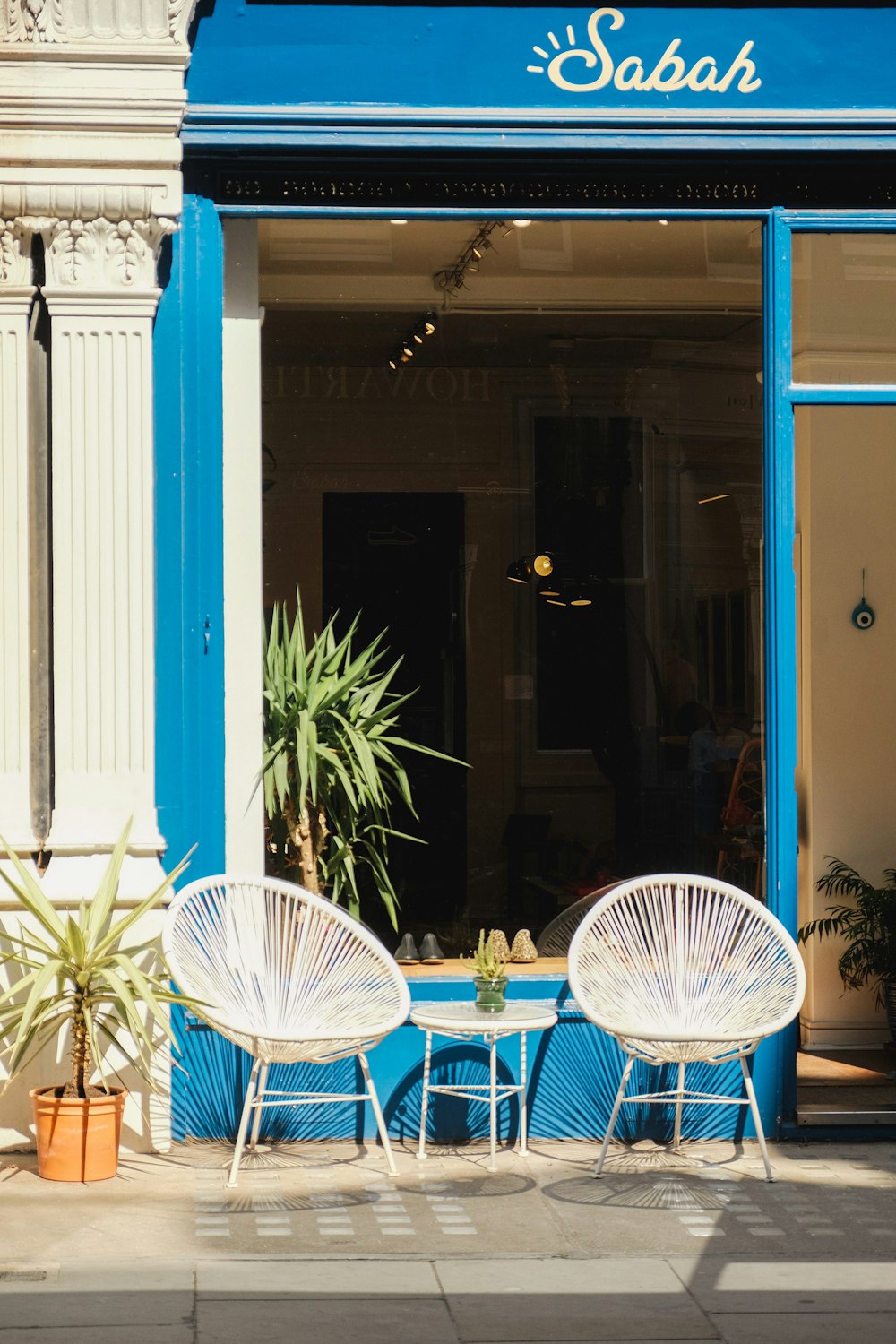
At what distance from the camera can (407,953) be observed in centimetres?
618

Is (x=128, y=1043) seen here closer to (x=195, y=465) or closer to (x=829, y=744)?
(x=195, y=465)

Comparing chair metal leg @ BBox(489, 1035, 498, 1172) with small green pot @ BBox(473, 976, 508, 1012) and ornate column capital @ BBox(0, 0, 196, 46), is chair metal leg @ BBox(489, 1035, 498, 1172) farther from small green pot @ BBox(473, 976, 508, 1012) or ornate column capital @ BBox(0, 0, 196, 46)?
ornate column capital @ BBox(0, 0, 196, 46)

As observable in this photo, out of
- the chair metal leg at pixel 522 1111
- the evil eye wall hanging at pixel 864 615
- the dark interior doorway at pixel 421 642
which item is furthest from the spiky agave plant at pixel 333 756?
the evil eye wall hanging at pixel 864 615

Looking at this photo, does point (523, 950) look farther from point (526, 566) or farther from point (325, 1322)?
point (325, 1322)

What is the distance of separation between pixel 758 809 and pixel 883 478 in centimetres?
226

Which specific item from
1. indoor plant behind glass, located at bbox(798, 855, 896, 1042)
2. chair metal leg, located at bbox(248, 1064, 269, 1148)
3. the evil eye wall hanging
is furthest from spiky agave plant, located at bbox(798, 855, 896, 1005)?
chair metal leg, located at bbox(248, 1064, 269, 1148)

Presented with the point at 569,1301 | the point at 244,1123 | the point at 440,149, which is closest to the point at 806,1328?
the point at 569,1301

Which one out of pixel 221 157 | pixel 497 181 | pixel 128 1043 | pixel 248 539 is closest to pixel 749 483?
pixel 497 181

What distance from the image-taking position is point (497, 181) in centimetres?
612

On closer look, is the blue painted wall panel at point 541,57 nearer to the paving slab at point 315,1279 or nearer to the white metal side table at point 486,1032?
the white metal side table at point 486,1032

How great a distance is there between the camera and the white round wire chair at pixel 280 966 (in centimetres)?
550

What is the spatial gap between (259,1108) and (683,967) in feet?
5.24

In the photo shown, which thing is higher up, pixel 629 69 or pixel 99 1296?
pixel 629 69

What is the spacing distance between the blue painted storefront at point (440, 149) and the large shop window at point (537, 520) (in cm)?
17
